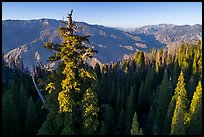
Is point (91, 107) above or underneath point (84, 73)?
underneath

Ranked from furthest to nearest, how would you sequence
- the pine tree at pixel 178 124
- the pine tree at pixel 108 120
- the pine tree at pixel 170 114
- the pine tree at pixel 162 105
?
the pine tree at pixel 162 105, the pine tree at pixel 108 120, the pine tree at pixel 170 114, the pine tree at pixel 178 124

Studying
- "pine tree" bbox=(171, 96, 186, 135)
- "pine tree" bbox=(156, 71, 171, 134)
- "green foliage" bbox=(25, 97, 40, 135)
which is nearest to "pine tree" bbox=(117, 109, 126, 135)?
"pine tree" bbox=(156, 71, 171, 134)

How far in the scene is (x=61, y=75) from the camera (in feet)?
65.0

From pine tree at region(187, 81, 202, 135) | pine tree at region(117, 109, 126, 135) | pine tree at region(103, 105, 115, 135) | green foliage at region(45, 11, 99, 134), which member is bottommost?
pine tree at region(117, 109, 126, 135)

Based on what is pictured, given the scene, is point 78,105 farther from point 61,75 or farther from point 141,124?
point 141,124

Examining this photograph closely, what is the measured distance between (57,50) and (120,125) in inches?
1370

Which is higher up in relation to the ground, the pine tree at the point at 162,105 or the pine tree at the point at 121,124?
the pine tree at the point at 162,105

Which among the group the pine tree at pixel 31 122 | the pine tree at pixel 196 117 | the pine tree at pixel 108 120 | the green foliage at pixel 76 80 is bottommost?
the pine tree at pixel 108 120

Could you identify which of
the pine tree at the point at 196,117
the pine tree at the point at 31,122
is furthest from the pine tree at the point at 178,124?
the pine tree at the point at 31,122

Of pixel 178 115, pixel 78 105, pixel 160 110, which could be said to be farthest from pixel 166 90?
pixel 78 105

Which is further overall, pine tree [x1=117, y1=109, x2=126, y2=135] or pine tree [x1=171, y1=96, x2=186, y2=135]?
pine tree [x1=117, y1=109, x2=126, y2=135]

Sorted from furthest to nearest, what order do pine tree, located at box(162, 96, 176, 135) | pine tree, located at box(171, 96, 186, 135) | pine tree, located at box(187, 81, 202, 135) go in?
pine tree, located at box(162, 96, 176, 135)
pine tree, located at box(187, 81, 202, 135)
pine tree, located at box(171, 96, 186, 135)

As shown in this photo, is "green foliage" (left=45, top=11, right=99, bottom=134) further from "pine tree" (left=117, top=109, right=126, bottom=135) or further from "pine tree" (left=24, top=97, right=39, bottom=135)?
"pine tree" (left=117, top=109, right=126, bottom=135)

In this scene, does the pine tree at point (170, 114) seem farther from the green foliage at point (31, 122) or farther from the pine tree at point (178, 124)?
the green foliage at point (31, 122)
